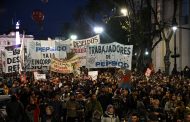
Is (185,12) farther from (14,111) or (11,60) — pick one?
(14,111)

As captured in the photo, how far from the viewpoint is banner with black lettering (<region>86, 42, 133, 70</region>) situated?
909 inches

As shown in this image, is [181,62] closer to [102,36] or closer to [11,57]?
[102,36]

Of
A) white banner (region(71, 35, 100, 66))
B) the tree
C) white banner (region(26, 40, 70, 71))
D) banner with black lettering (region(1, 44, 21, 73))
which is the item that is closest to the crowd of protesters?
banner with black lettering (region(1, 44, 21, 73))

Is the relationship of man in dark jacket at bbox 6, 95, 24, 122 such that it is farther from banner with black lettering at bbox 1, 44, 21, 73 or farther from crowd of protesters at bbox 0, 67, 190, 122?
banner with black lettering at bbox 1, 44, 21, 73

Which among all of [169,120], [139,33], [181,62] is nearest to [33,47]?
[169,120]

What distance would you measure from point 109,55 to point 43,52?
12.4ft

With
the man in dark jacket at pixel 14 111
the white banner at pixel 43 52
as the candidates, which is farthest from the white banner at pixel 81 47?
the man in dark jacket at pixel 14 111

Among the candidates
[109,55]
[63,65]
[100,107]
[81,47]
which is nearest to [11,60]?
[63,65]

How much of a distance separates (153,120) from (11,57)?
1167 centimetres

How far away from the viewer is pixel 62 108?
1599 cm

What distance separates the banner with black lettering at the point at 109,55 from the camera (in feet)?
75.8

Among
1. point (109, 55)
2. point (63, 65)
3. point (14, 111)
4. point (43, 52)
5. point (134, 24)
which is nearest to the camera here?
point (14, 111)

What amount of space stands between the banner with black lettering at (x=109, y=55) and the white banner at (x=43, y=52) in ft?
8.06

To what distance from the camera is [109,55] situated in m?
23.7
